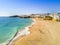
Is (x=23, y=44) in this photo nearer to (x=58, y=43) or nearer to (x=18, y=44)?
(x=18, y=44)

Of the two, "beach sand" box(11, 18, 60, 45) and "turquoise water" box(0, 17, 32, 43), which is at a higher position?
"beach sand" box(11, 18, 60, 45)

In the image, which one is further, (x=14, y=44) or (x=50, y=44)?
(x=14, y=44)

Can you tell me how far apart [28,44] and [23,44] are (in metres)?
0.41

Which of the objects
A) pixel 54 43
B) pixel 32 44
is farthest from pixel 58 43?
pixel 32 44

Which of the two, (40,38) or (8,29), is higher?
(40,38)

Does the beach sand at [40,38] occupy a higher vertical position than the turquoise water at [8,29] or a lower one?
higher

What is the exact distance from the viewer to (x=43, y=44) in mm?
8578

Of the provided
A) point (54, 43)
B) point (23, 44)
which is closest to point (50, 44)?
point (54, 43)

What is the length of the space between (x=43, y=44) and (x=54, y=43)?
889 mm

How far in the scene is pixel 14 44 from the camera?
9117mm

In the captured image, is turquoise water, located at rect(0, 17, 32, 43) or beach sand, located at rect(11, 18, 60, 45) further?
turquoise water, located at rect(0, 17, 32, 43)

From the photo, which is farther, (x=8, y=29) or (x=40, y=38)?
(x=8, y=29)

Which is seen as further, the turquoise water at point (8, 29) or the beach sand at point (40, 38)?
the turquoise water at point (8, 29)

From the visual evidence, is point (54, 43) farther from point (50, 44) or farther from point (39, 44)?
point (39, 44)
